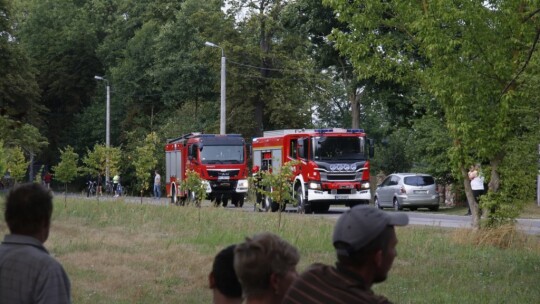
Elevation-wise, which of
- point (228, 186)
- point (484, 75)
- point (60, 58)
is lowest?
point (228, 186)

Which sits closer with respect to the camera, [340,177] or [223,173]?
[340,177]

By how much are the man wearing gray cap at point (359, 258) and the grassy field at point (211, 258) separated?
8.60m

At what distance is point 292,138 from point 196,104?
37.8 m

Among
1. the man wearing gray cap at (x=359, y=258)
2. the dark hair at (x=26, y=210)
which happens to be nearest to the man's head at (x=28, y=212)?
the dark hair at (x=26, y=210)

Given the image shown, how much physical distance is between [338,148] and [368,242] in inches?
1240

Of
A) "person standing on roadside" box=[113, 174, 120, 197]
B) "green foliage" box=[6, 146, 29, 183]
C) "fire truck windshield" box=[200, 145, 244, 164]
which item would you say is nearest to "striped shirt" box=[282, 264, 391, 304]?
"fire truck windshield" box=[200, 145, 244, 164]

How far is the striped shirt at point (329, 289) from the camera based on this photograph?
3.89 m

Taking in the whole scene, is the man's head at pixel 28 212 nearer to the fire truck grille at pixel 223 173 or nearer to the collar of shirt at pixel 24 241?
the collar of shirt at pixel 24 241

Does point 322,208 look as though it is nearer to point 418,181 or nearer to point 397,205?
point 418,181

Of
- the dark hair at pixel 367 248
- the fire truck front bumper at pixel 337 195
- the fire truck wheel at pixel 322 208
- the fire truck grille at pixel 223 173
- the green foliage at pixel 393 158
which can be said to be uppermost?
the green foliage at pixel 393 158

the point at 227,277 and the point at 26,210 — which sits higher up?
the point at 26,210

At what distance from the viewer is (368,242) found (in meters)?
3.89

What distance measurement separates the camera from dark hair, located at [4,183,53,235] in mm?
5023

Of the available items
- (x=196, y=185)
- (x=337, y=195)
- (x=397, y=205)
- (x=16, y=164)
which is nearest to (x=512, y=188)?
(x=337, y=195)
